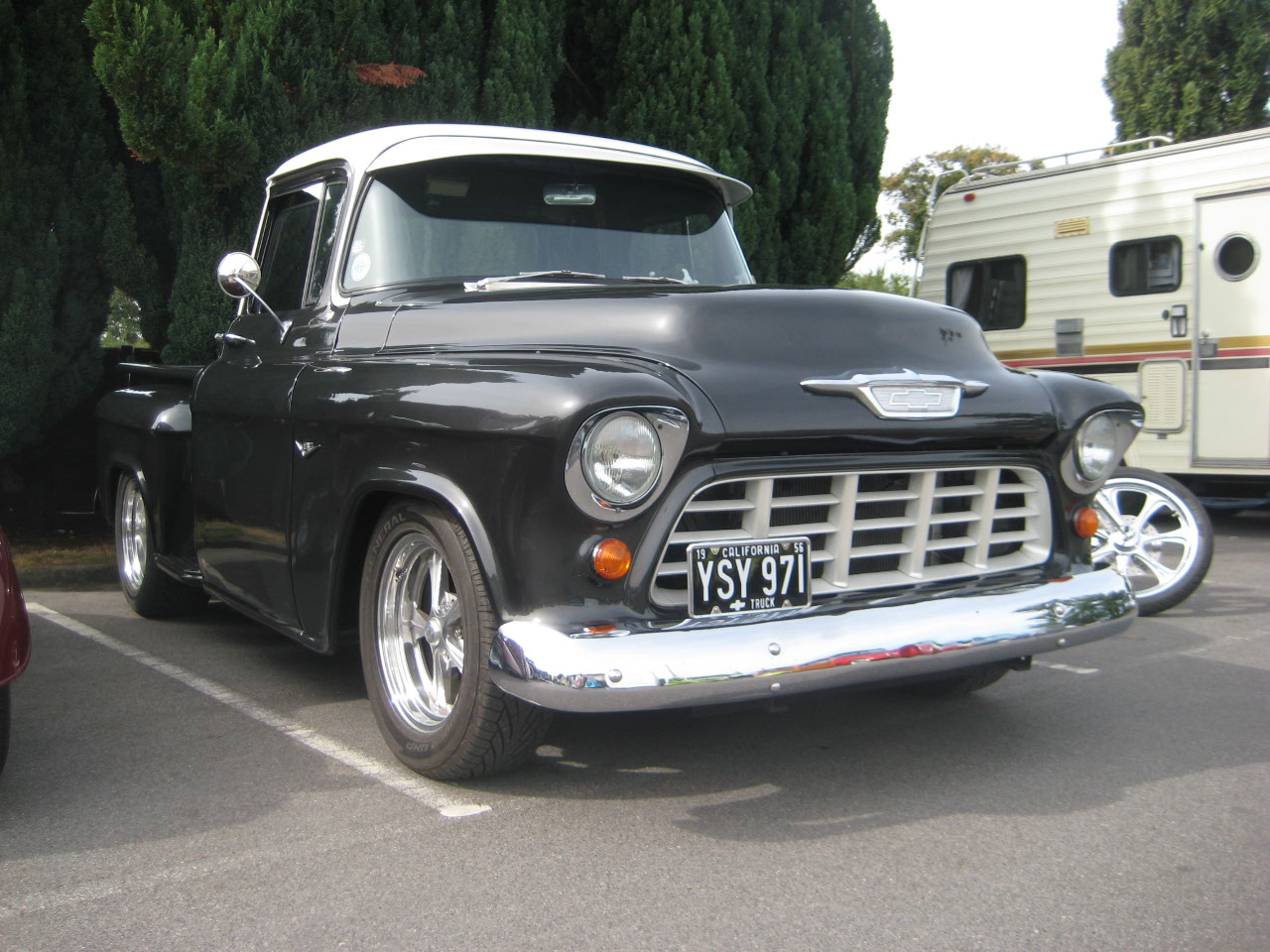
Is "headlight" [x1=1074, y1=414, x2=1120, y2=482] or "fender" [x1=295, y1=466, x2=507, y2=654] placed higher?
"headlight" [x1=1074, y1=414, x2=1120, y2=482]

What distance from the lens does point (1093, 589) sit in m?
3.51

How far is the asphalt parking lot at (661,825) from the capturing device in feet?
8.36

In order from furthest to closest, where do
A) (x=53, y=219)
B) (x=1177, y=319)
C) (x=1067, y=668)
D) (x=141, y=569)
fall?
(x=1177, y=319) < (x=53, y=219) < (x=141, y=569) < (x=1067, y=668)

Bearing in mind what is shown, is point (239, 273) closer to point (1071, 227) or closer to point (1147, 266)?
point (1147, 266)

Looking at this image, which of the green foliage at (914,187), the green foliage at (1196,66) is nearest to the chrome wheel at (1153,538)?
→ the green foliage at (1196,66)

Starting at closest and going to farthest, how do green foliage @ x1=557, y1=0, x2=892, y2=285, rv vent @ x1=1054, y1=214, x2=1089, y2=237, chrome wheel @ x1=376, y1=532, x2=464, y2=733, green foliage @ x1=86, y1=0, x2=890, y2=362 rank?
chrome wheel @ x1=376, y1=532, x2=464, y2=733 → green foliage @ x1=86, y1=0, x2=890, y2=362 → green foliage @ x1=557, y1=0, x2=892, y2=285 → rv vent @ x1=1054, y1=214, x2=1089, y2=237

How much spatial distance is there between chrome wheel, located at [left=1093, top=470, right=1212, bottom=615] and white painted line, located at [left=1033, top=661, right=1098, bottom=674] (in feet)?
3.36

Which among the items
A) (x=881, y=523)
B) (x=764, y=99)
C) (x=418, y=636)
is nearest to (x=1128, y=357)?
(x=764, y=99)

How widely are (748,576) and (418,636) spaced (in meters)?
1.08

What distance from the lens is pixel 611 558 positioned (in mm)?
2902

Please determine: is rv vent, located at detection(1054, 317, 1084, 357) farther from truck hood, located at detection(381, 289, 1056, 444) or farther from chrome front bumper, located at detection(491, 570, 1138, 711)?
chrome front bumper, located at detection(491, 570, 1138, 711)

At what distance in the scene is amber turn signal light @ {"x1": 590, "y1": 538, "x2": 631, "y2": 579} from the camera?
290cm

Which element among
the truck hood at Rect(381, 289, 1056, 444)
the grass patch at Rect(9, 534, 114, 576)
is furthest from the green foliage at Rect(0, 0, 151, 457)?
the truck hood at Rect(381, 289, 1056, 444)

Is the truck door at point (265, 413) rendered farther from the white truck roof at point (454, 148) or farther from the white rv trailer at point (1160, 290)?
the white rv trailer at point (1160, 290)
